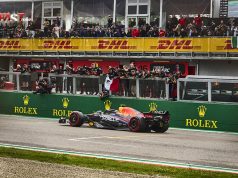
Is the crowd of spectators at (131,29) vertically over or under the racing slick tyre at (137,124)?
over

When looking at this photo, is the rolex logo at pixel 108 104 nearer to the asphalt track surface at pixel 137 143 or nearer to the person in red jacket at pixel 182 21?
the asphalt track surface at pixel 137 143

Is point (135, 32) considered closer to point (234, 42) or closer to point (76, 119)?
point (234, 42)

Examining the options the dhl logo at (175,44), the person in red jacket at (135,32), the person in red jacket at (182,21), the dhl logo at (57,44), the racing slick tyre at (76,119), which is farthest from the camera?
the dhl logo at (57,44)

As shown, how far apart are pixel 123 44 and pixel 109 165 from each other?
23761mm

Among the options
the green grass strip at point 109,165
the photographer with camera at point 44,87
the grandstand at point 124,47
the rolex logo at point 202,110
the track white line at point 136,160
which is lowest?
the track white line at point 136,160

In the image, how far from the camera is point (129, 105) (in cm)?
2481

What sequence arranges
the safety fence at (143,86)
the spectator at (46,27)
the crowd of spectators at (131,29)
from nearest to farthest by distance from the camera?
the safety fence at (143,86) → the crowd of spectators at (131,29) → the spectator at (46,27)

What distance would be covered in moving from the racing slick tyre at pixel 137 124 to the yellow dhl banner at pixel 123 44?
11832 millimetres

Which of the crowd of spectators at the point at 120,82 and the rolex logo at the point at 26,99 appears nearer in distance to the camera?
the crowd of spectators at the point at 120,82

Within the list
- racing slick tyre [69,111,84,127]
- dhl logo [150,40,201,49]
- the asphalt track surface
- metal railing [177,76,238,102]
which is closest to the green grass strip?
the asphalt track surface

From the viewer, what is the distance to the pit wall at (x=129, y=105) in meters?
22.4

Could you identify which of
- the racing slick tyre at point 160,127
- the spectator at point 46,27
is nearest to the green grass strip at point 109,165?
the racing slick tyre at point 160,127

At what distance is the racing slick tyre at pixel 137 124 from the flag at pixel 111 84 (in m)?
4.61

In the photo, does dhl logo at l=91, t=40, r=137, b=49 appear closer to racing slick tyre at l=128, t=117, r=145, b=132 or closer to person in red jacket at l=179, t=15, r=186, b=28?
person in red jacket at l=179, t=15, r=186, b=28
